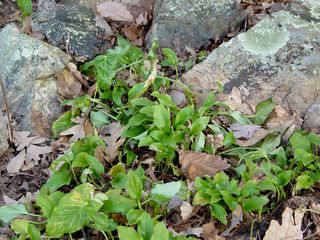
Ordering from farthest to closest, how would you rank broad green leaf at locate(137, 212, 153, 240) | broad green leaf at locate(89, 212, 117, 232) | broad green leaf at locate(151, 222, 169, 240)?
1. broad green leaf at locate(89, 212, 117, 232)
2. broad green leaf at locate(137, 212, 153, 240)
3. broad green leaf at locate(151, 222, 169, 240)

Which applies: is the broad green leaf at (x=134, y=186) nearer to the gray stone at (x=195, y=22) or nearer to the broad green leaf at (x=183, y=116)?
the broad green leaf at (x=183, y=116)

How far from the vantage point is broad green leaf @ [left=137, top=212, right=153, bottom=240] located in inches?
105

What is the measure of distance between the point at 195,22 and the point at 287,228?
206 cm

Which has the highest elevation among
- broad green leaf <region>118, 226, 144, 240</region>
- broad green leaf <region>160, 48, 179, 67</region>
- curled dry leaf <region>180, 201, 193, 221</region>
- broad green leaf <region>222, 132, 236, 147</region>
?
broad green leaf <region>160, 48, 179, 67</region>

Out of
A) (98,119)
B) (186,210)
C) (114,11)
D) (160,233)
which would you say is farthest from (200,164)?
(114,11)

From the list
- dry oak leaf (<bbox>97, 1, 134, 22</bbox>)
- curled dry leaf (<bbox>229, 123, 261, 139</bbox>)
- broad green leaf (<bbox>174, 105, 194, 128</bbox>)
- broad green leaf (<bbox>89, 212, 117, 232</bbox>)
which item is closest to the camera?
broad green leaf (<bbox>89, 212, 117, 232</bbox>)

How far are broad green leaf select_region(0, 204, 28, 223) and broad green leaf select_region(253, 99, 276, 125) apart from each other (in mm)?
1640

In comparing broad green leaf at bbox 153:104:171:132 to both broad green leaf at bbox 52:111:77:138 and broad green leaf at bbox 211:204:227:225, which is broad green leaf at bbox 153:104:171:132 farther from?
broad green leaf at bbox 52:111:77:138

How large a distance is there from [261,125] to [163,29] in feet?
4.26

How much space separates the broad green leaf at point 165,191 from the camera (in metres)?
2.88

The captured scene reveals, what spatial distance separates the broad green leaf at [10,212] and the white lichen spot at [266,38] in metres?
2.00

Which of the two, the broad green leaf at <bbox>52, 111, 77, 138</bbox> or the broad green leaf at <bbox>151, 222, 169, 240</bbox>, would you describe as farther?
the broad green leaf at <bbox>52, 111, 77, 138</bbox>

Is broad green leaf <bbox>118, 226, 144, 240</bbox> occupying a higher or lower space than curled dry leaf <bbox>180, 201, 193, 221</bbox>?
higher

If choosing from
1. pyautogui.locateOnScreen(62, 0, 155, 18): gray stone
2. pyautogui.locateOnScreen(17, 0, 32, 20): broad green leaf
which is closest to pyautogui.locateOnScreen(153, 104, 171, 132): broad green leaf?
pyautogui.locateOnScreen(62, 0, 155, 18): gray stone
